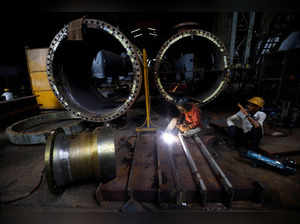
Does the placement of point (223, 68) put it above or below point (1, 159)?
above

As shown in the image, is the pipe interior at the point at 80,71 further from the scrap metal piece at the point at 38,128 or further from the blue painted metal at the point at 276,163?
the blue painted metal at the point at 276,163

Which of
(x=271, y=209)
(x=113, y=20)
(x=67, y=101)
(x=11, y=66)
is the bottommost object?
(x=271, y=209)

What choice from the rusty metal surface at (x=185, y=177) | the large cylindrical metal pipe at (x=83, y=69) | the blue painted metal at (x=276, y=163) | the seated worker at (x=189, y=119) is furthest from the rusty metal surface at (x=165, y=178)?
the blue painted metal at (x=276, y=163)

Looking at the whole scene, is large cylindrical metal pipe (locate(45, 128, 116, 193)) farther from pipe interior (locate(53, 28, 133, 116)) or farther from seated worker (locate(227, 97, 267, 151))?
seated worker (locate(227, 97, 267, 151))

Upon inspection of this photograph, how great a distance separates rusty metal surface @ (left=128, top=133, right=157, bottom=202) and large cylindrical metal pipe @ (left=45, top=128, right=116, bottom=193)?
0.33 meters

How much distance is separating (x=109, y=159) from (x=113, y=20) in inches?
225

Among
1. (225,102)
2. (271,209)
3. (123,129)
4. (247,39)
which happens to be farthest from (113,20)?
(247,39)

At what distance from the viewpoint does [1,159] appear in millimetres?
2637

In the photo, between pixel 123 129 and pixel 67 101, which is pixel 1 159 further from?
pixel 123 129

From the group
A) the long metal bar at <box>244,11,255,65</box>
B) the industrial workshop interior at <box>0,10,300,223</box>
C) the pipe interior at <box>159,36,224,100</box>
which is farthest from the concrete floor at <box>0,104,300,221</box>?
the long metal bar at <box>244,11,255,65</box>

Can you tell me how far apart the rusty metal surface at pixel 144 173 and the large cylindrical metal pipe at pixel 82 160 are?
0.33m

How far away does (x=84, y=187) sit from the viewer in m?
1.88

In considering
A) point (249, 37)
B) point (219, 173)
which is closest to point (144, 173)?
point (219, 173)

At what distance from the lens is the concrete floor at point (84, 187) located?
1581mm
